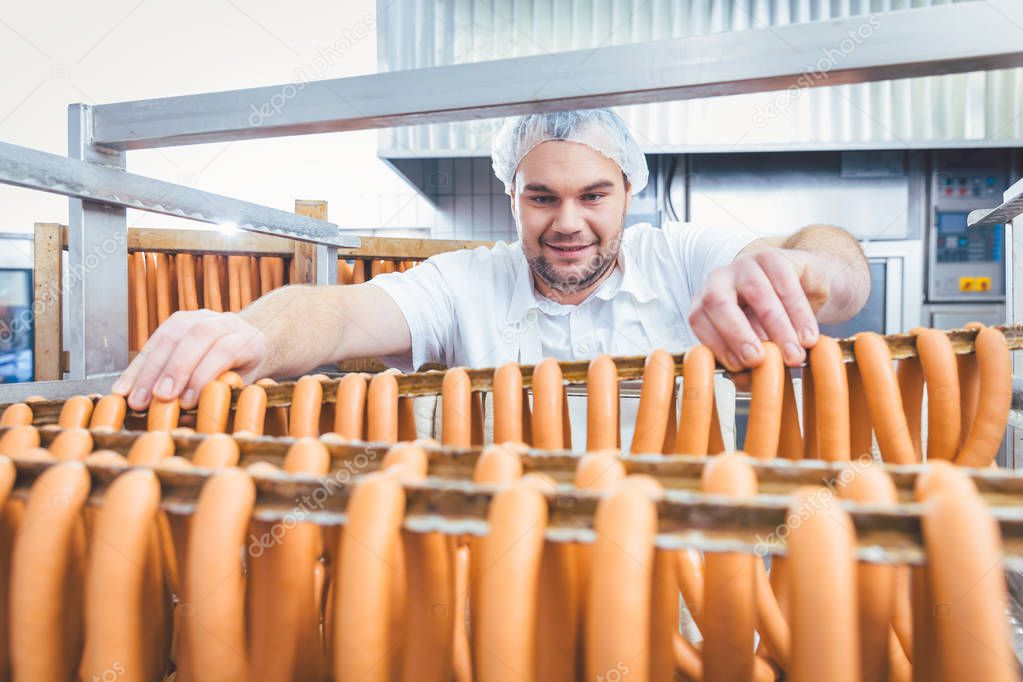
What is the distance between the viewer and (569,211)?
139 centimetres

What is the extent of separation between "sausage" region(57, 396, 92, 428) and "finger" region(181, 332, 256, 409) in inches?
3.2

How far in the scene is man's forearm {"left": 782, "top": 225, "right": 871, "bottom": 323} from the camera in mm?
1027

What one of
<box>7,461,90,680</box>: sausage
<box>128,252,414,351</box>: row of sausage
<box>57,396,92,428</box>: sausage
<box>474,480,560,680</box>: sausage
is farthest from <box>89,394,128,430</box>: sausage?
<box>128,252,414,351</box>: row of sausage

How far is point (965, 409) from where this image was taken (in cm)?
60

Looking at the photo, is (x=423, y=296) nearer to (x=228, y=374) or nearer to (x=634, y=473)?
(x=228, y=374)

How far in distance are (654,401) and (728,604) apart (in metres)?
0.24

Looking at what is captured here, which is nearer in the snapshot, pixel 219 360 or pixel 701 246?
pixel 219 360

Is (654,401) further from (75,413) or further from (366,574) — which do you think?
(75,413)

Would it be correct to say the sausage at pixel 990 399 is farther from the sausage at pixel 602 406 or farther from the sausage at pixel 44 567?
the sausage at pixel 44 567

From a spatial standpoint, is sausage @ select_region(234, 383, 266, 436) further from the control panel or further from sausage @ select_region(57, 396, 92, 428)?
the control panel

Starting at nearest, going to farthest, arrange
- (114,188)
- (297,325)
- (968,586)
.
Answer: (968,586)
(114,188)
(297,325)

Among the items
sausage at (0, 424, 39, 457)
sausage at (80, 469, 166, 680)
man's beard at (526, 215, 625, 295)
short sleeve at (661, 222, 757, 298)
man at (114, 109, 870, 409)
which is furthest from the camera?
man's beard at (526, 215, 625, 295)

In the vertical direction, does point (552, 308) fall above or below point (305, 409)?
above
